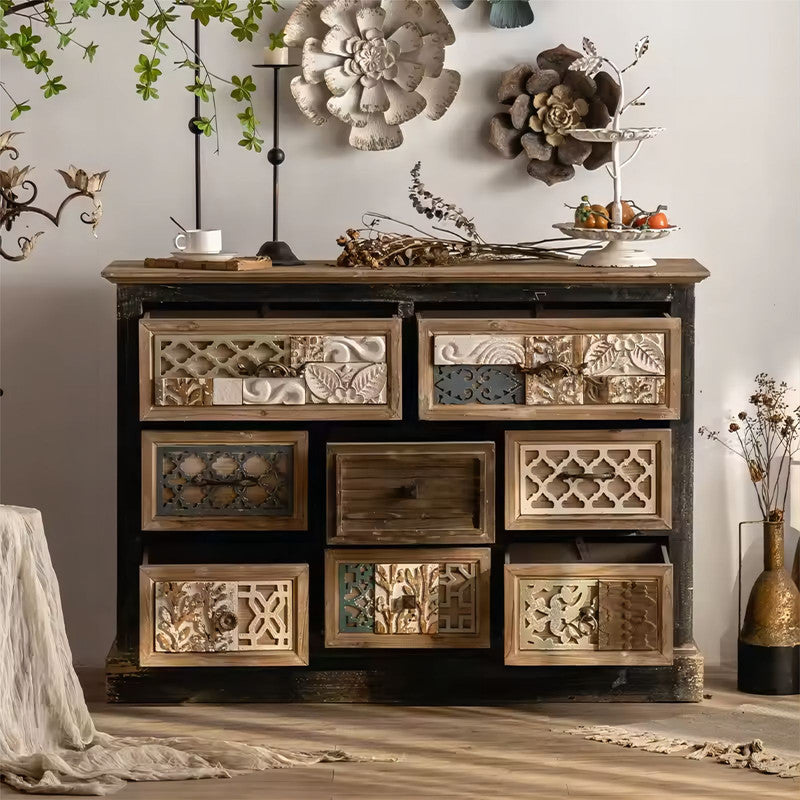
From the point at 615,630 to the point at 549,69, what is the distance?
139 cm

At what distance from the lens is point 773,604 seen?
3283 mm

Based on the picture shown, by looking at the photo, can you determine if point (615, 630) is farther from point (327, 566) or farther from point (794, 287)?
point (794, 287)

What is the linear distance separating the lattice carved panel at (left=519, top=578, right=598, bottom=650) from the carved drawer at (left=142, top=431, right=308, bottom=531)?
0.55m

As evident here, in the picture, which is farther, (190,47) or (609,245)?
(190,47)

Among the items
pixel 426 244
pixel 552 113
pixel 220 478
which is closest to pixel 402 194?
pixel 426 244

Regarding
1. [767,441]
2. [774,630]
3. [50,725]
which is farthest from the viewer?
[767,441]

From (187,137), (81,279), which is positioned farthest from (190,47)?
(81,279)

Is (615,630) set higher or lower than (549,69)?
lower

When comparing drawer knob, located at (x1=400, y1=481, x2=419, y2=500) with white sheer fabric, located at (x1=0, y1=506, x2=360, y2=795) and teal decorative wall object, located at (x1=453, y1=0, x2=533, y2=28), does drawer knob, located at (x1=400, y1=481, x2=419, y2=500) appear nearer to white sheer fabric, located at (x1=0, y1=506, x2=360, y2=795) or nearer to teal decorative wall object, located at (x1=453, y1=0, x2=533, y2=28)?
white sheer fabric, located at (x1=0, y1=506, x2=360, y2=795)

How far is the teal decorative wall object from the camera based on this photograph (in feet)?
11.1

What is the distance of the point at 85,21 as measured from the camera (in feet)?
11.2

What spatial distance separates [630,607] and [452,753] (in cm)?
55

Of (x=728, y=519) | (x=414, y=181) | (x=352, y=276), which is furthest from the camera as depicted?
(x=728, y=519)

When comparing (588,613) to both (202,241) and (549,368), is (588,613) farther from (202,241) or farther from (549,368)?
(202,241)
